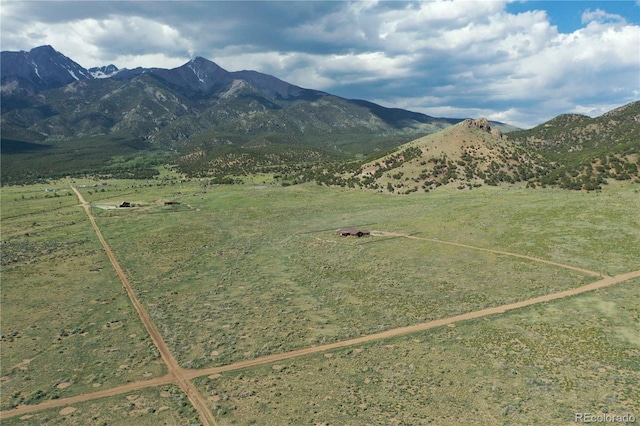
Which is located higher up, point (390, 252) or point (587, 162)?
point (587, 162)

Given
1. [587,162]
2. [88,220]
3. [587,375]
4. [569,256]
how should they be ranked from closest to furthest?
1. [587,375]
2. [569,256]
3. [88,220]
4. [587,162]

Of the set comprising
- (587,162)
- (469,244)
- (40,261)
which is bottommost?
(40,261)

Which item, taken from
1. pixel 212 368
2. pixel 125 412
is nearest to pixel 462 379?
pixel 212 368

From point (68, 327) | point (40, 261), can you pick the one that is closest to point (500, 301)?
point (68, 327)

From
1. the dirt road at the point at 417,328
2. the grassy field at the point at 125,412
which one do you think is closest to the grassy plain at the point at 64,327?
the grassy field at the point at 125,412

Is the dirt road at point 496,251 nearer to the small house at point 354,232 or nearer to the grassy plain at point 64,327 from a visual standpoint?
the small house at point 354,232

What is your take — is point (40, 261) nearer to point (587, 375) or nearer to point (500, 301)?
point (500, 301)
